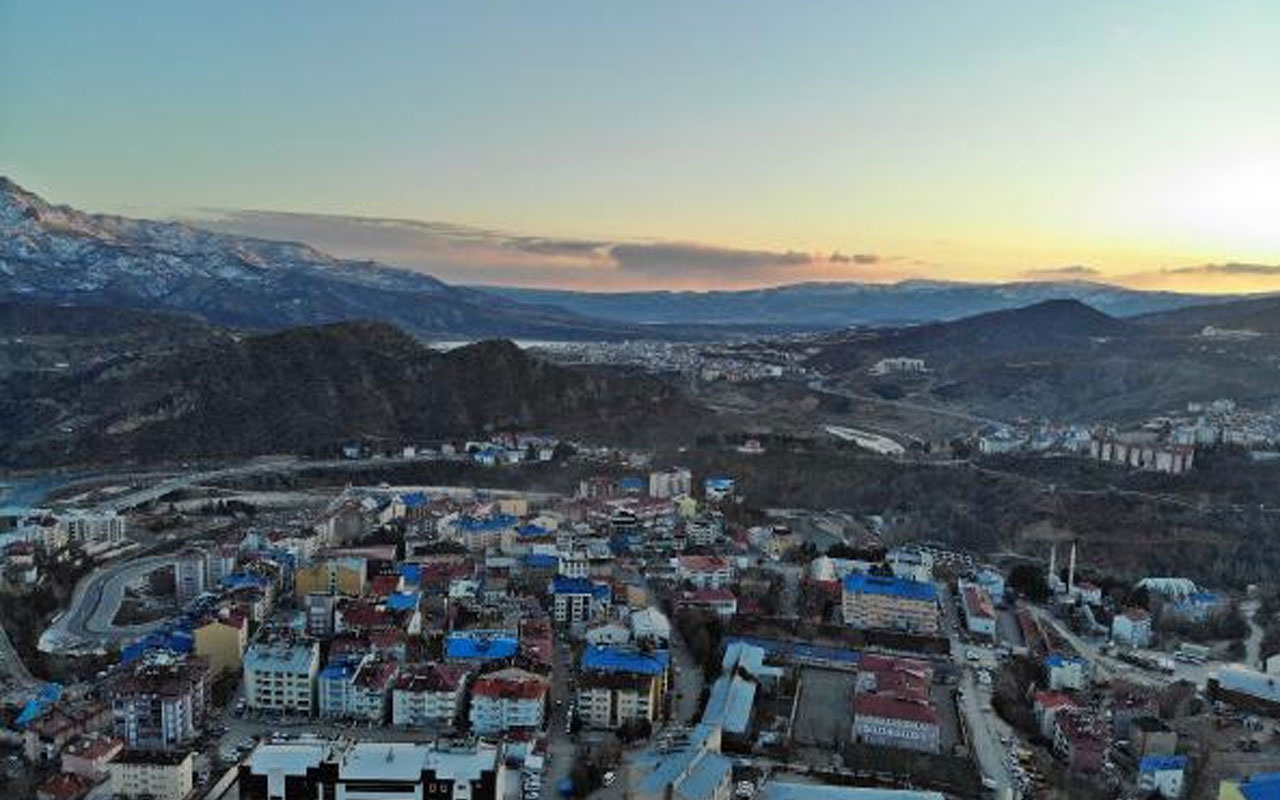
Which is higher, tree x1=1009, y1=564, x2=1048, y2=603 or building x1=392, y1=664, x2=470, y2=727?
building x1=392, y1=664, x2=470, y2=727

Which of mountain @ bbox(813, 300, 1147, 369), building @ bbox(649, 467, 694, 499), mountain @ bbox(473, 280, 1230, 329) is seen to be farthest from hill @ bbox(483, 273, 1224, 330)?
building @ bbox(649, 467, 694, 499)

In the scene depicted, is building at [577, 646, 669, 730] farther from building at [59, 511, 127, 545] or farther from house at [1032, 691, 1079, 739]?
building at [59, 511, 127, 545]

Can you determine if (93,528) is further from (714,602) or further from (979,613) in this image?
(979,613)

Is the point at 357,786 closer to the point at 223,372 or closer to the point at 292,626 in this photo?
the point at 292,626

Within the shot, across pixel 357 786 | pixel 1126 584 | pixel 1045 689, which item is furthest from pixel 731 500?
pixel 357 786

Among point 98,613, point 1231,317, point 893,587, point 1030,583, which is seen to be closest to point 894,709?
point 893,587
